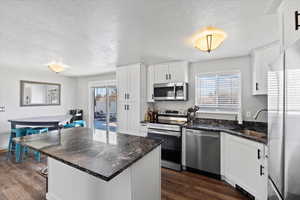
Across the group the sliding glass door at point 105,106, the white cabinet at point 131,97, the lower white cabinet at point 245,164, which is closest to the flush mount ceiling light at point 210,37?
the lower white cabinet at point 245,164

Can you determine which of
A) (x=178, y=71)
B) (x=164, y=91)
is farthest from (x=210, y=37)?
(x=164, y=91)

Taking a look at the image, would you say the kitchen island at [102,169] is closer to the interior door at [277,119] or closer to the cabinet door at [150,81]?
the interior door at [277,119]

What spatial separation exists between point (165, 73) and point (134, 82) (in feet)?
2.62

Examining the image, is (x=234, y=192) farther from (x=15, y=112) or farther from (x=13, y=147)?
(x=15, y=112)

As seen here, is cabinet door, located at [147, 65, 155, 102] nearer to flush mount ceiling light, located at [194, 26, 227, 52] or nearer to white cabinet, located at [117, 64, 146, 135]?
white cabinet, located at [117, 64, 146, 135]

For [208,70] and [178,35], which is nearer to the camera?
[178,35]

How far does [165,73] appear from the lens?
3357 millimetres

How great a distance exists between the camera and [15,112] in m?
4.02

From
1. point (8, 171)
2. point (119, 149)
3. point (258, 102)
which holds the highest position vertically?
point (258, 102)

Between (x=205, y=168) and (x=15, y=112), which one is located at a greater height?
(x=15, y=112)

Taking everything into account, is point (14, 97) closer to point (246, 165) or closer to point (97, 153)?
point (97, 153)

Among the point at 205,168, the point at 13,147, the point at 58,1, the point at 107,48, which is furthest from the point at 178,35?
the point at 13,147

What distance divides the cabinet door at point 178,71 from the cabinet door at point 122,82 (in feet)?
3.88

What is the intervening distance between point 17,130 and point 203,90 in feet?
14.3
